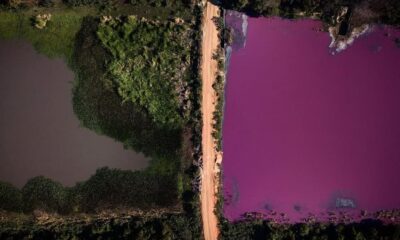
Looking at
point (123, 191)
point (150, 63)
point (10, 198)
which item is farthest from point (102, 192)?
point (150, 63)

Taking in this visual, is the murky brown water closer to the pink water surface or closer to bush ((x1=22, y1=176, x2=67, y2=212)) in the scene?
bush ((x1=22, y1=176, x2=67, y2=212))

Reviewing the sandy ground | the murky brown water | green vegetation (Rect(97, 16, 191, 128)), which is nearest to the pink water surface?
the sandy ground

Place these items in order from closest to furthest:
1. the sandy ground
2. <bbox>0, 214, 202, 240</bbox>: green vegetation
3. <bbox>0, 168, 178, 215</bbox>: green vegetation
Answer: <bbox>0, 214, 202, 240</bbox>: green vegetation, <bbox>0, 168, 178, 215</bbox>: green vegetation, the sandy ground

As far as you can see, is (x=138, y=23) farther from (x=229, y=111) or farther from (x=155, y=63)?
(x=229, y=111)

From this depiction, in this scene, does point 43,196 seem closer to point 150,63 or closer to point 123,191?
point 123,191

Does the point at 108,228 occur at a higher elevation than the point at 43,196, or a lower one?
lower

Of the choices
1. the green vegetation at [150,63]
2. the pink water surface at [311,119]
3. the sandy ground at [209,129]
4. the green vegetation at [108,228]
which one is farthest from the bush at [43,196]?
the pink water surface at [311,119]

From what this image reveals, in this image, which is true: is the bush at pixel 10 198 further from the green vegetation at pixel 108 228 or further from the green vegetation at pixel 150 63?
the green vegetation at pixel 150 63
